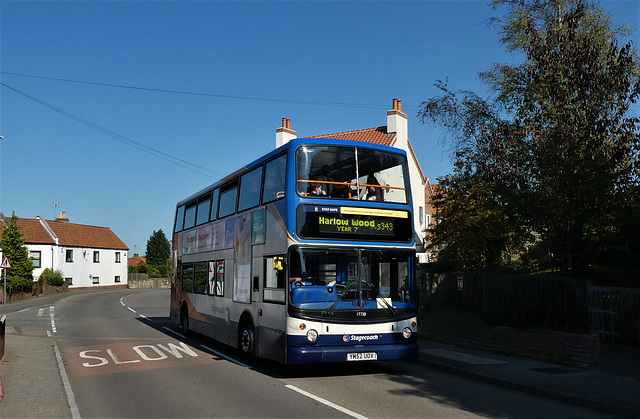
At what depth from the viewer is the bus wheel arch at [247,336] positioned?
39.4 feet

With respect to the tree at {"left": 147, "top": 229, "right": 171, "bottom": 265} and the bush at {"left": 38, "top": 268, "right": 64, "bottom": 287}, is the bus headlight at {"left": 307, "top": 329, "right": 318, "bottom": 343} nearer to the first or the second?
the bush at {"left": 38, "top": 268, "right": 64, "bottom": 287}

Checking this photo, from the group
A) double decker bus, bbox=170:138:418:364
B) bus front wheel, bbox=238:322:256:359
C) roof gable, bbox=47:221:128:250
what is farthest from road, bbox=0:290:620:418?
roof gable, bbox=47:221:128:250

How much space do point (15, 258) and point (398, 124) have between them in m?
30.2

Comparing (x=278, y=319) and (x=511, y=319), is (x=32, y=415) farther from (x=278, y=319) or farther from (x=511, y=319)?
(x=511, y=319)

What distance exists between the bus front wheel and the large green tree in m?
7.94

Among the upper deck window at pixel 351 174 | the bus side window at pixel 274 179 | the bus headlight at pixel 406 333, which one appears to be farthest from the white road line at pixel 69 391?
the bus headlight at pixel 406 333

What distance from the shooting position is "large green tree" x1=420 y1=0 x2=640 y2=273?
15.2 meters

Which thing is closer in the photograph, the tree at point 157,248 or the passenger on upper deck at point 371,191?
the passenger on upper deck at point 371,191

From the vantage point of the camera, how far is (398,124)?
39500 millimetres

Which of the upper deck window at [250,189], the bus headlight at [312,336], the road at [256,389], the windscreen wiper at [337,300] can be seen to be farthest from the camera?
the upper deck window at [250,189]

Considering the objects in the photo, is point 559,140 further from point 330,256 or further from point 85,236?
point 85,236

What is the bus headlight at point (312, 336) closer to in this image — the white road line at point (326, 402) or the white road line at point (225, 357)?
the white road line at point (326, 402)

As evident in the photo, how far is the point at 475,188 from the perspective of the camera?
2039cm

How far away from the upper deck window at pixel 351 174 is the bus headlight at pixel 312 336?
244cm
